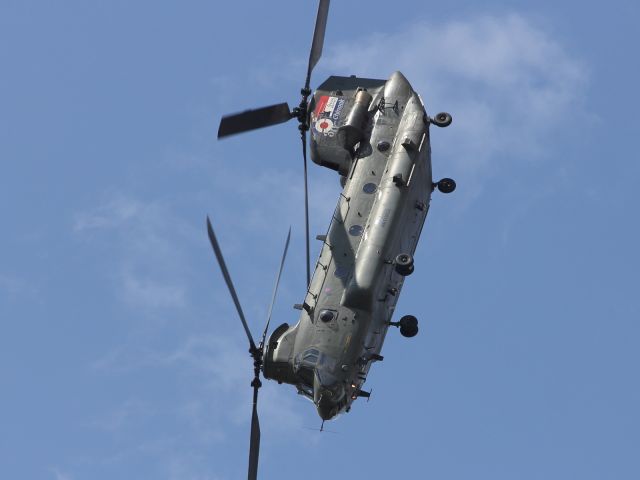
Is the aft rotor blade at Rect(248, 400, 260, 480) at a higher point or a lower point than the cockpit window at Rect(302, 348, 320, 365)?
lower

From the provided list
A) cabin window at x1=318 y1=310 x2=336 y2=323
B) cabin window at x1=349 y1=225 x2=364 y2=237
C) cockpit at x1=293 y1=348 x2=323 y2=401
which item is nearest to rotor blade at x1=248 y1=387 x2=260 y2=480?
cockpit at x1=293 y1=348 x2=323 y2=401

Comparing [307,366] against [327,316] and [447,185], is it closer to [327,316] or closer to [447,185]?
[327,316]

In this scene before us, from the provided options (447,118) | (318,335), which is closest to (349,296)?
(318,335)

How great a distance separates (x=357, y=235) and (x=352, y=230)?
40cm

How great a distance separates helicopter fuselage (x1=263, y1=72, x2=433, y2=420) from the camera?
61.8 metres

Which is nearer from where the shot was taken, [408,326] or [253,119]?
[408,326]

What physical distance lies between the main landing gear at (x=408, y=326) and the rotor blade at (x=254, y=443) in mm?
6887

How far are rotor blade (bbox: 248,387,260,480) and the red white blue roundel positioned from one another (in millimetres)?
13729

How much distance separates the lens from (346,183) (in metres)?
67.6

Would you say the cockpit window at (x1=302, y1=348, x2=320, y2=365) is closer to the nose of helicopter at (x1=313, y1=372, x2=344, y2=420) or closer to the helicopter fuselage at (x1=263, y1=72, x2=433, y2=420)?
the helicopter fuselage at (x1=263, y1=72, x2=433, y2=420)

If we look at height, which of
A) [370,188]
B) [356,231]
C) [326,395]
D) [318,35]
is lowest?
[326,395]

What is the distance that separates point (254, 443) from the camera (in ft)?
208

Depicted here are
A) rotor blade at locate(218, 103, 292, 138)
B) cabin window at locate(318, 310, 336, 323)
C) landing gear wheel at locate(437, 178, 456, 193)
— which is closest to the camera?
cabin window at locate(318, 310, 336, 323)

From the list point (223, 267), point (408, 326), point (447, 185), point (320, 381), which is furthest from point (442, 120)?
point (320, 381)
